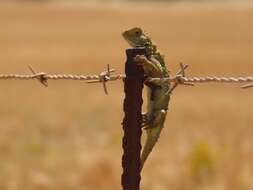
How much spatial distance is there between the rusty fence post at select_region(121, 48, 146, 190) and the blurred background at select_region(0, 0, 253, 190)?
4.51m

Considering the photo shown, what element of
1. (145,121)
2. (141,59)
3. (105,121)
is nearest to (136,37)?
(141,59)

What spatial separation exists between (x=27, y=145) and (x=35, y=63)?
18611mm

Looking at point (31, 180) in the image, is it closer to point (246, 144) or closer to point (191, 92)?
point (246, 144)

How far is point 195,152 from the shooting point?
30.4 feet

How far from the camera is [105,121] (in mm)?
15391

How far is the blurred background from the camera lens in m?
8.70

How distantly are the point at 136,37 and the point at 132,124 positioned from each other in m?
0.30

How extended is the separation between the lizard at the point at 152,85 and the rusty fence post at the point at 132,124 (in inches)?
1.2

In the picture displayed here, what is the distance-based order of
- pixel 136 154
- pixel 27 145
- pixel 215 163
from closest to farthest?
pixel 136 154
pixel 215 163
pixel 27 145

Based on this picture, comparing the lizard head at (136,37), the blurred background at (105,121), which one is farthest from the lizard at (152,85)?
the blurred background at (105,121)

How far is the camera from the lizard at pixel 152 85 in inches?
127

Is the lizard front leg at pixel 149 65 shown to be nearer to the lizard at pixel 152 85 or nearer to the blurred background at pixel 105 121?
the lizard at pixel 152 85

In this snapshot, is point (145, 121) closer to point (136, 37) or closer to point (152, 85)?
point (152, 85)

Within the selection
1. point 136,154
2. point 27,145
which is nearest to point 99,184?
point 27,145
